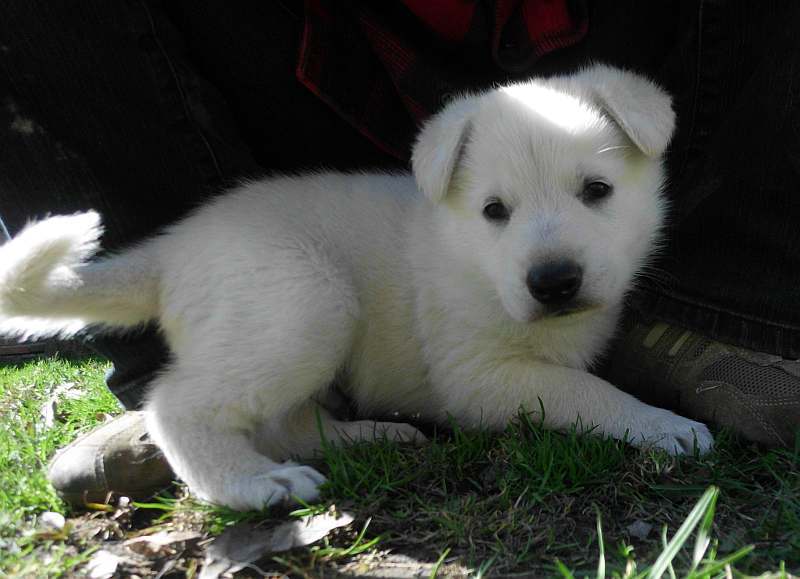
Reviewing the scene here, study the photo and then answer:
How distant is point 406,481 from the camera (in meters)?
2.26

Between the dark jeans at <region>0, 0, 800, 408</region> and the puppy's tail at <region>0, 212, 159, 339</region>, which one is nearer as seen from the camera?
the puppy's tail at <region>0, 212, 159, 339</region>

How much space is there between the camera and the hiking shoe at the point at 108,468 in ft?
7.73

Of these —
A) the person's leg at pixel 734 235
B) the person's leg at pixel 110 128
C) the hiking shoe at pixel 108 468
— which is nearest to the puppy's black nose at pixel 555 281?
the person's leg at pixel 734 235

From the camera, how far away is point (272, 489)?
2227mm

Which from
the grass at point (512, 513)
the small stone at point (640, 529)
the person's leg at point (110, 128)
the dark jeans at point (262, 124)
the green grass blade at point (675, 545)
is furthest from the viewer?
the person's leg at point (110, 128)

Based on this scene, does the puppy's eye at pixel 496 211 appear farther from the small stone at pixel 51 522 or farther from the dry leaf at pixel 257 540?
the small stone at pixel 51 522

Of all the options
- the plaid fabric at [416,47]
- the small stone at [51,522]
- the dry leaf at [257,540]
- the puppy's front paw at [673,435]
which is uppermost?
the plaid fabric at [416,47]

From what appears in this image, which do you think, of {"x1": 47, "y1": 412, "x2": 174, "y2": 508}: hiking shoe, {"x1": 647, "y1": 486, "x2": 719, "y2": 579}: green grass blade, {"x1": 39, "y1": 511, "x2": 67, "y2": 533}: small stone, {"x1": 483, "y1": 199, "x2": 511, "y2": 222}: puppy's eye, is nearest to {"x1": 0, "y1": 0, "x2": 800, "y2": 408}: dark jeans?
{"x1": 47, "y1": 412, "x2": 174, "y2": 508}: hiking shoe

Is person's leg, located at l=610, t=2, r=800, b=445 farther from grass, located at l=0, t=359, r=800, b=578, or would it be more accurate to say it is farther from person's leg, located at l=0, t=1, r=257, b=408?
person's leg, located at l=0, t=1, r=257, b=408

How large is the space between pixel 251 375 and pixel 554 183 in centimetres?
121

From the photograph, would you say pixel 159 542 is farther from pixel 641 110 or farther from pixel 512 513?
pixel 641 110

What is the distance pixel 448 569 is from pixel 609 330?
1296 millimetres

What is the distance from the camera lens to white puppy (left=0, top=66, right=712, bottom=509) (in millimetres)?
2352

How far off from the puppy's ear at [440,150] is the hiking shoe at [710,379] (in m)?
0.92
